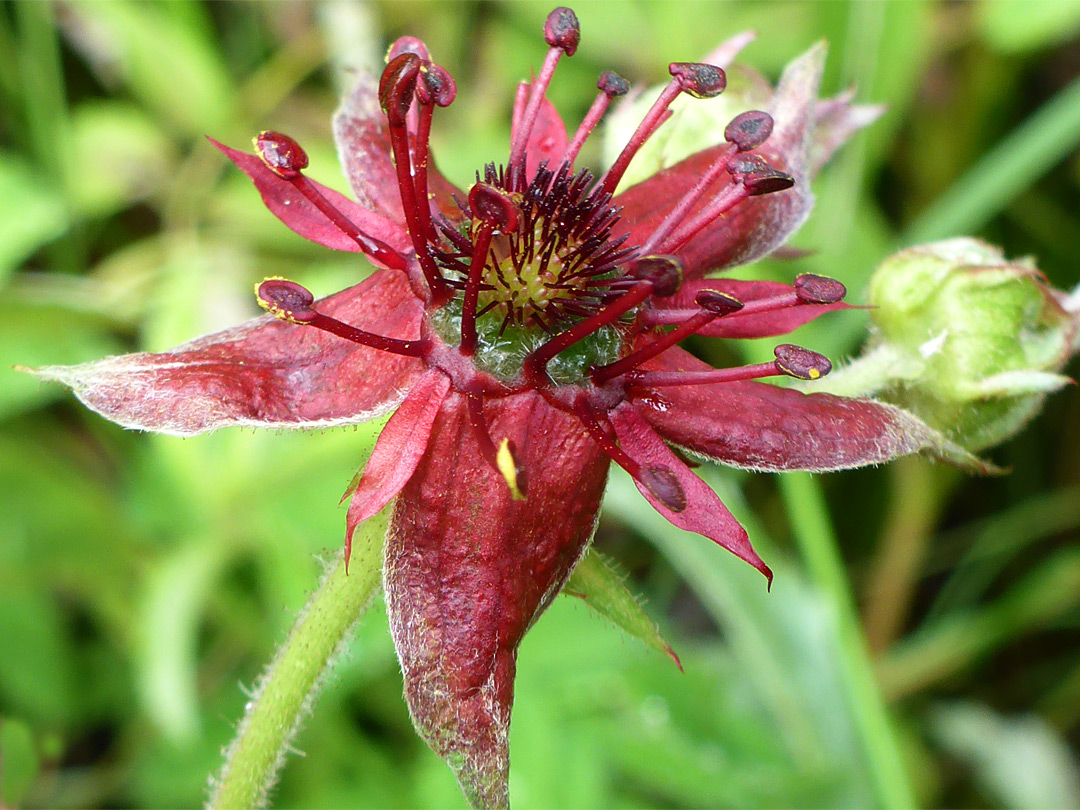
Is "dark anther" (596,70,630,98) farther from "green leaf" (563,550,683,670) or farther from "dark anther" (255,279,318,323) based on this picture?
"green leaf" (563,550,683,670)

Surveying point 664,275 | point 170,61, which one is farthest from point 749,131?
point 170,61

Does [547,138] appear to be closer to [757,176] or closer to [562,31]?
[562,31]

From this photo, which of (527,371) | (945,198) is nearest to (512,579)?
(527,371)

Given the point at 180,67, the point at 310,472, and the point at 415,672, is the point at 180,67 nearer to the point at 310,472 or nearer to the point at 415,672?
the point at 310,472

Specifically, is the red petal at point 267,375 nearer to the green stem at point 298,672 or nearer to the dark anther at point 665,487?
the green stem at point 298,672

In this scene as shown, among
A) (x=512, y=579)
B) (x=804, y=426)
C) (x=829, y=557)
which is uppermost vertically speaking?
(x=804, y=426)

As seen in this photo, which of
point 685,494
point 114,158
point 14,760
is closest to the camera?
point 685,494

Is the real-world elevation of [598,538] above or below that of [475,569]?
below
